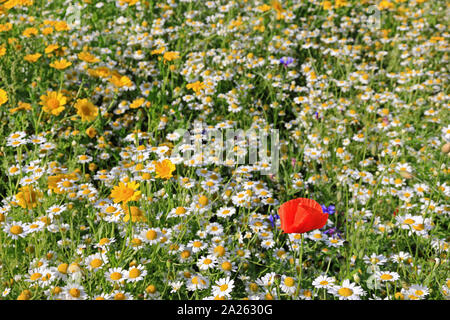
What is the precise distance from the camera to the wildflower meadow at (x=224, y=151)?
1.97m

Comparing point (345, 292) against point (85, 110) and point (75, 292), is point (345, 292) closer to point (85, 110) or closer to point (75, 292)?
point (75, 292)

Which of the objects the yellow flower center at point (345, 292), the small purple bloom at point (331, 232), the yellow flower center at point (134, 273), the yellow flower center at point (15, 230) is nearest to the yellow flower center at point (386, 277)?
the yellow flower center at point (345, 292)

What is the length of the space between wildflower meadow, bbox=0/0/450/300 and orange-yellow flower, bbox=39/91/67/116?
12 mm

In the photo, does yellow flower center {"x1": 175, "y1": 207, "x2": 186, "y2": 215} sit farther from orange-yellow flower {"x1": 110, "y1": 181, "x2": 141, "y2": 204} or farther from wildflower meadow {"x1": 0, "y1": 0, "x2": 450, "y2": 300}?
orange-yellow flower {"x1": 110, "y1": 181, "x2": 141, "y2": 204}

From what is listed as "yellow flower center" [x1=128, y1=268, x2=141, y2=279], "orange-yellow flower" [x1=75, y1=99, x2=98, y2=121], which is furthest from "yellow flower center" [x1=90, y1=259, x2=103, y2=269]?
"orange-yellow flower" [x1=75, y1=99, x2=98, y2=121]

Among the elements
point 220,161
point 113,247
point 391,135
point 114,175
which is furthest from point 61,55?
point 391,135

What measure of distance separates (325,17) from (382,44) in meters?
0.61

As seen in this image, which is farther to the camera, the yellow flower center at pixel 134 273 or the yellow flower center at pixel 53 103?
the yellow flower center at pixel 53 103

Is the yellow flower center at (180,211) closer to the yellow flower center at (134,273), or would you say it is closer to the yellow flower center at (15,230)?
the yellow flower center at (134,273)

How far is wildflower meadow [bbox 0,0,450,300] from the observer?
1.97m
